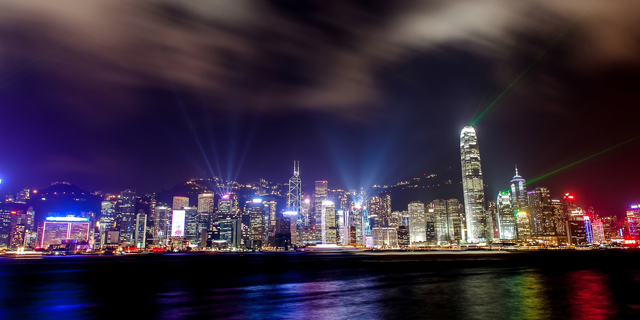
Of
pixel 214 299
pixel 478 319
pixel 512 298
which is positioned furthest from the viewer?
pixel 214 299

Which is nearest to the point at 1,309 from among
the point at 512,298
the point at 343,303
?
the point at 343,303

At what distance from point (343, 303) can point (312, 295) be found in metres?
6.48

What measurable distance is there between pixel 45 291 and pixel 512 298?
47.9 meters

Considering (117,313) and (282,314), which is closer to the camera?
(282,314)

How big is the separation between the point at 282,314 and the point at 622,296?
94.6 ft

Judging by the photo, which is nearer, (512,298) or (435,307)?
(435,307)

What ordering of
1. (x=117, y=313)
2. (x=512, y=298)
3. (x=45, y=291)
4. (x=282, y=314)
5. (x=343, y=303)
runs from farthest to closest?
(x=45, y=291), (x=512, y=298), (x=343, y=303), (x=117, y=313), (x=282, y=314)

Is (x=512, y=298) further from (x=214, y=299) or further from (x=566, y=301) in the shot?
(x=214, y=299)

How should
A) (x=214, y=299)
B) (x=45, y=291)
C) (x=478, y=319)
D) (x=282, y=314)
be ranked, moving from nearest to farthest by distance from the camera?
1. (x=478, y=319)
2. (x=282, y=314)
3. (x=214, y=299)
4. (x=45, y=291)

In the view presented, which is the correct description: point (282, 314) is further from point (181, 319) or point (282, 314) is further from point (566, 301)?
point (566, 301)

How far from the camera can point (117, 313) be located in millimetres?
27734

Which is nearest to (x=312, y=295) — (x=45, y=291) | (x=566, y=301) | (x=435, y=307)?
(x=435, y=307)

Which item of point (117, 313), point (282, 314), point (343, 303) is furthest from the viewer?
point (343, 303)

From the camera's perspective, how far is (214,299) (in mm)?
34156
